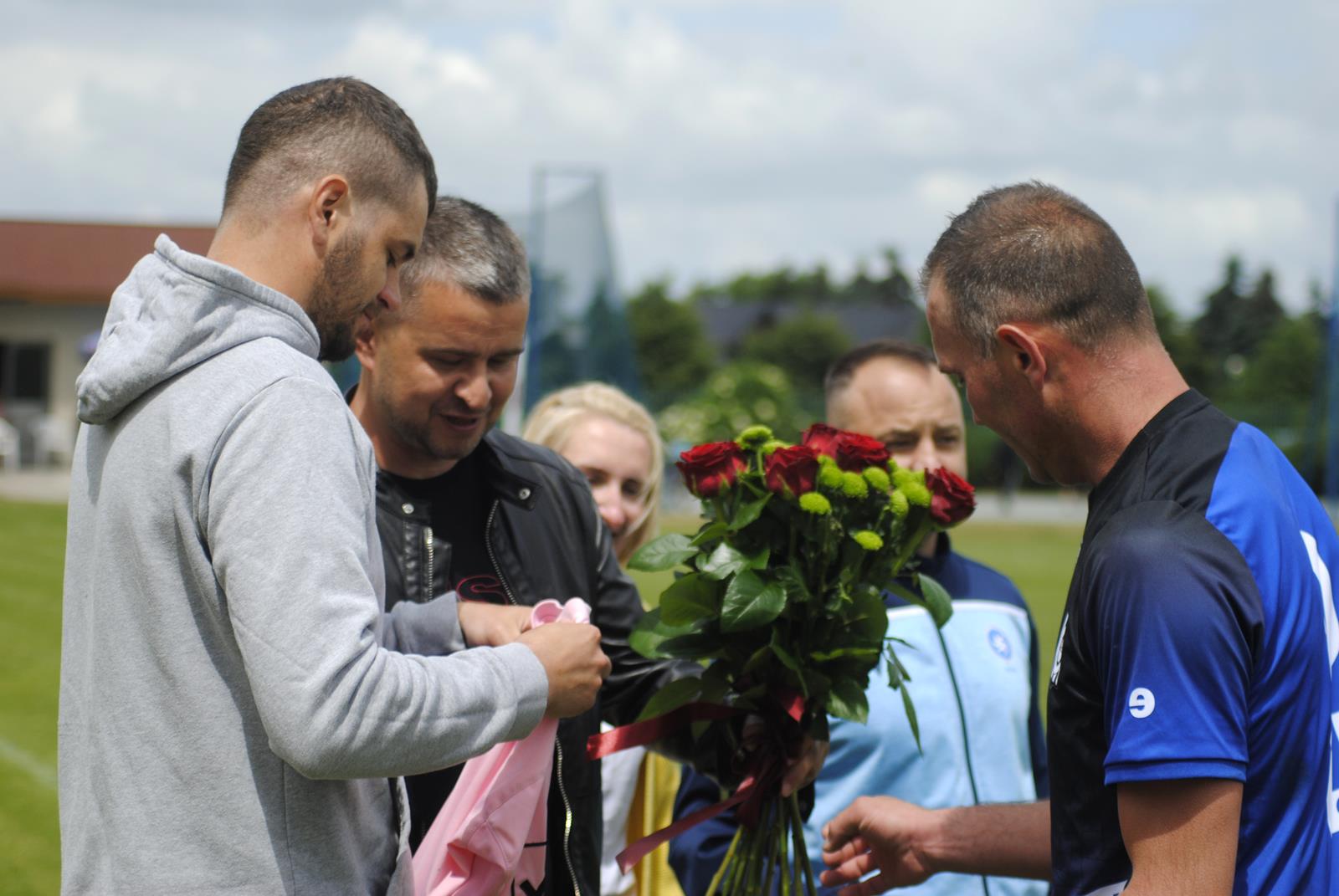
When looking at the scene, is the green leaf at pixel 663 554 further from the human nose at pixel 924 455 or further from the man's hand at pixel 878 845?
the human nose at pixel 924 455

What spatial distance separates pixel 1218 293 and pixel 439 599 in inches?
2981

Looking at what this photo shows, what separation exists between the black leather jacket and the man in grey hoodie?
2.74 ft

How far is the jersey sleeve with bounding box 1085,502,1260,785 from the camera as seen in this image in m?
1.93

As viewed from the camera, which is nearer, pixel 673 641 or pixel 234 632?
pixel 234 632

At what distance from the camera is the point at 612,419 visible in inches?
187

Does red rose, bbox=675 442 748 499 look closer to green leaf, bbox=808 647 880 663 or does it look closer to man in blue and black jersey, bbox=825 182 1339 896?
green leaf, bbox=808 647 880 663

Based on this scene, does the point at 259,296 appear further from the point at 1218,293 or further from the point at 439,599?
the point at 1218,293

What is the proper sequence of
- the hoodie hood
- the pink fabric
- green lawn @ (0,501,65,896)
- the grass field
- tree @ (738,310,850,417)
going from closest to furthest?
1. the hoodie hood
2. the pink fabric
3. green lawn @ (0,501,65,896)
4. the grass field
5. tree @ (738,310,850,417)

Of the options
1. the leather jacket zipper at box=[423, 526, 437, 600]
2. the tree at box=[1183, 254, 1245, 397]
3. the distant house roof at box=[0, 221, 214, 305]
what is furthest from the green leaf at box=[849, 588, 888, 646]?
the tree at box=[1183, 254, 1245, 397]

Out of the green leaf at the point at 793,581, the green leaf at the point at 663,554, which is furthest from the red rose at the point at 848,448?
the green leaf at the point at 663,554

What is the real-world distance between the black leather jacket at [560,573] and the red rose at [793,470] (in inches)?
27.9

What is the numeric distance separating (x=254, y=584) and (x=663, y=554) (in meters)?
1.07

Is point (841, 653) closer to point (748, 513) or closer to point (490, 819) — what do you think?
point (748, 513)

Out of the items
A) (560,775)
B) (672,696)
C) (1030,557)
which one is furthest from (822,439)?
(1030,557)
